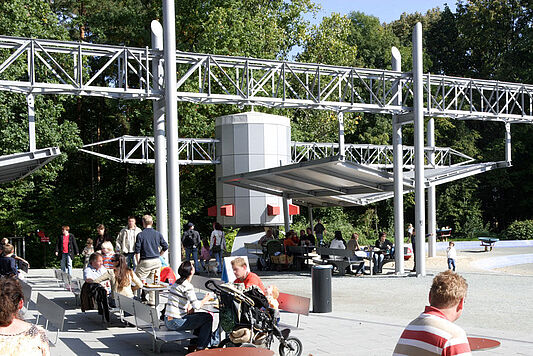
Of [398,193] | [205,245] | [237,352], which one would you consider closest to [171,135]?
[398,193]

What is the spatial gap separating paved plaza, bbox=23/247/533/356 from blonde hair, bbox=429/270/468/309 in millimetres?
4878

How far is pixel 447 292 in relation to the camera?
3840 mm

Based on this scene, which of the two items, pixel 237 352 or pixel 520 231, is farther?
pixel 520 231

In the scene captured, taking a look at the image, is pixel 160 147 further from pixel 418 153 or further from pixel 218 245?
pixel 418 153

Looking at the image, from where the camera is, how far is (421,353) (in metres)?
3.85

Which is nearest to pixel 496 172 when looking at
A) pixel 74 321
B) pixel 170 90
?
pixel 170 90

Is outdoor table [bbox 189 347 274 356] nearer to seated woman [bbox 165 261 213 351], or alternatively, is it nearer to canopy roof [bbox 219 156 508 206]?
seated woman [bbox 165 261 213 351]

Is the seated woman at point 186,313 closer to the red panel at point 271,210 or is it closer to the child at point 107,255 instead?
the child at point 107,255

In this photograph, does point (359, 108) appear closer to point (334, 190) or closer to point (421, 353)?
point (334, 190)

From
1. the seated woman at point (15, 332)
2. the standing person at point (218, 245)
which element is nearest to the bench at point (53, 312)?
the seated woman at point (15, 332)

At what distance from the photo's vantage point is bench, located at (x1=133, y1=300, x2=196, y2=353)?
830 cm

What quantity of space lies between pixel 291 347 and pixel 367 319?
357cm

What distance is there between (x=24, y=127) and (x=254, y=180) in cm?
1349

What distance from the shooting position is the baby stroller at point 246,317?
7766 millimetres
